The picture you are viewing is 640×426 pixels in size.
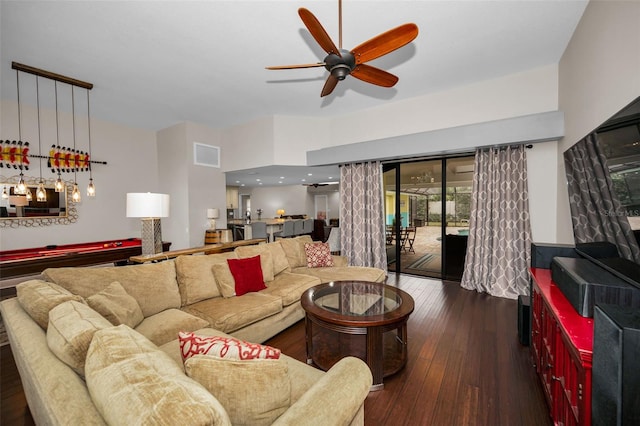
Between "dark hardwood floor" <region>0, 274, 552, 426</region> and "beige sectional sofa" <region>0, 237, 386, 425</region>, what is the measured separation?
661 millimetres

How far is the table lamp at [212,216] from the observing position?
223 inches

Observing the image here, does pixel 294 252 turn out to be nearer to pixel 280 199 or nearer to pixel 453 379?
pixel 453 379

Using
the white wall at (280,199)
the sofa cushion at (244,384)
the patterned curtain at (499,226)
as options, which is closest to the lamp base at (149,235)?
the sofa cushion at (244,384)

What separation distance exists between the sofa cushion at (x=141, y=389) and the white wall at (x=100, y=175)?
17.0ft

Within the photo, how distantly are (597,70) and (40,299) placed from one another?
4.46 metres

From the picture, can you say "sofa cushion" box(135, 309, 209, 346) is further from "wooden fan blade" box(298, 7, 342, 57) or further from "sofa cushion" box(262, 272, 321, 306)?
"wooden fan blade" box(298, 7, 342, 57)

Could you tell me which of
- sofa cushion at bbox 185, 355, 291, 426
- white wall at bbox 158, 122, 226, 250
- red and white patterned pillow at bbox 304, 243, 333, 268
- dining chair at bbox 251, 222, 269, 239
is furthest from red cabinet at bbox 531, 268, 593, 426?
dining chair at bbox 251, 222, 269, 239

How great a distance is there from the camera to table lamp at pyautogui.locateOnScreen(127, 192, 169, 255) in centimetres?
279

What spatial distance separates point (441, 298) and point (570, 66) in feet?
10.8

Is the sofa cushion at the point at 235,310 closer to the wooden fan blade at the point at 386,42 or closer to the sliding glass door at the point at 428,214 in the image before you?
the wooden fan blade at the point at 386,42

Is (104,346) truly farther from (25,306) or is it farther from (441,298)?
(441,298)

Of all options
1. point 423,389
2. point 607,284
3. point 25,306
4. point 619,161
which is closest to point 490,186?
point 619,161

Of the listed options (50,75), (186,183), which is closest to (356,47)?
(50,75)

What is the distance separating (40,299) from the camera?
1.47 m
